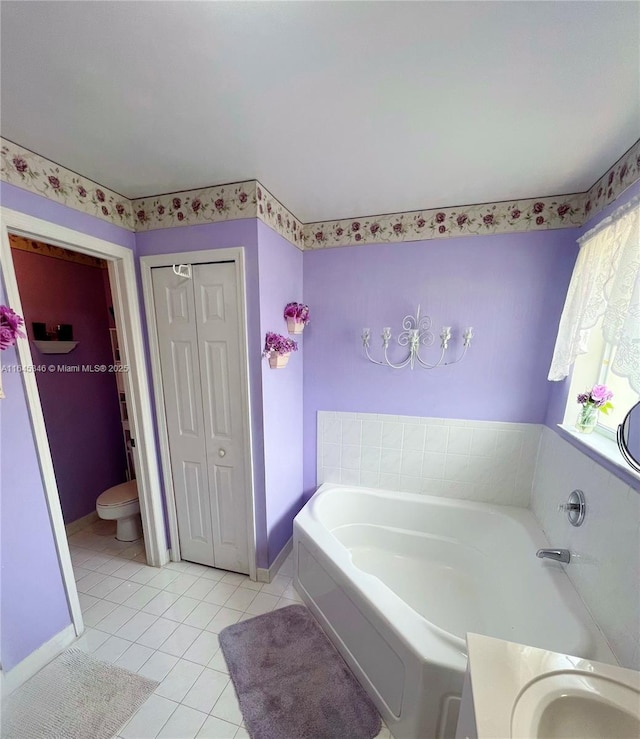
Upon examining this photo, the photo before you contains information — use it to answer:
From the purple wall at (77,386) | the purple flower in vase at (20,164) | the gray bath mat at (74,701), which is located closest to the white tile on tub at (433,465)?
the gray bath mat at (74,701)

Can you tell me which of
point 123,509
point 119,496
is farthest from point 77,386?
point 123,509

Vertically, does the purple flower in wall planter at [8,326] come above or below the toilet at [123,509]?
above

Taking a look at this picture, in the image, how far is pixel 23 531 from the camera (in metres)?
1.32

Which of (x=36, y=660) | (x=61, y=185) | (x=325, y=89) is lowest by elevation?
(x=36, y=660)

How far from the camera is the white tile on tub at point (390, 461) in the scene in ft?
6.99

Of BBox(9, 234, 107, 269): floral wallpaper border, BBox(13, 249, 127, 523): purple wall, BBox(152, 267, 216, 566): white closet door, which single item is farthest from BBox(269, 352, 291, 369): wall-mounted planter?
BBox(13, 249, 127, 523): purple wall

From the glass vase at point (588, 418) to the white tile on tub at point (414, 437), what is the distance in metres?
0.84

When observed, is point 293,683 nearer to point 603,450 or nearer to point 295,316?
point 603,450

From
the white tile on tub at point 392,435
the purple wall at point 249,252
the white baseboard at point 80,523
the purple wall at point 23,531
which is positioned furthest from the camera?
the white baseboard at point 80,523

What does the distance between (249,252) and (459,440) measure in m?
1.81

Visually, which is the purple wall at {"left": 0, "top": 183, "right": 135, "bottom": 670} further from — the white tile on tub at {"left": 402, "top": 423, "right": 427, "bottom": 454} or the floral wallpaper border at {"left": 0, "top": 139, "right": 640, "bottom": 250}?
the white tile on tub at {"left": 402, "top": 423, "right": 427, "bottom": 454}

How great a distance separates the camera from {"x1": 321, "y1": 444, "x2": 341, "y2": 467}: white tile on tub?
2262 mm

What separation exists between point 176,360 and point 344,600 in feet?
5.30

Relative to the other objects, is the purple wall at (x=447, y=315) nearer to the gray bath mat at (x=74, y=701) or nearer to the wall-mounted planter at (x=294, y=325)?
the wall-mounted planter at (x=294, y=325)
